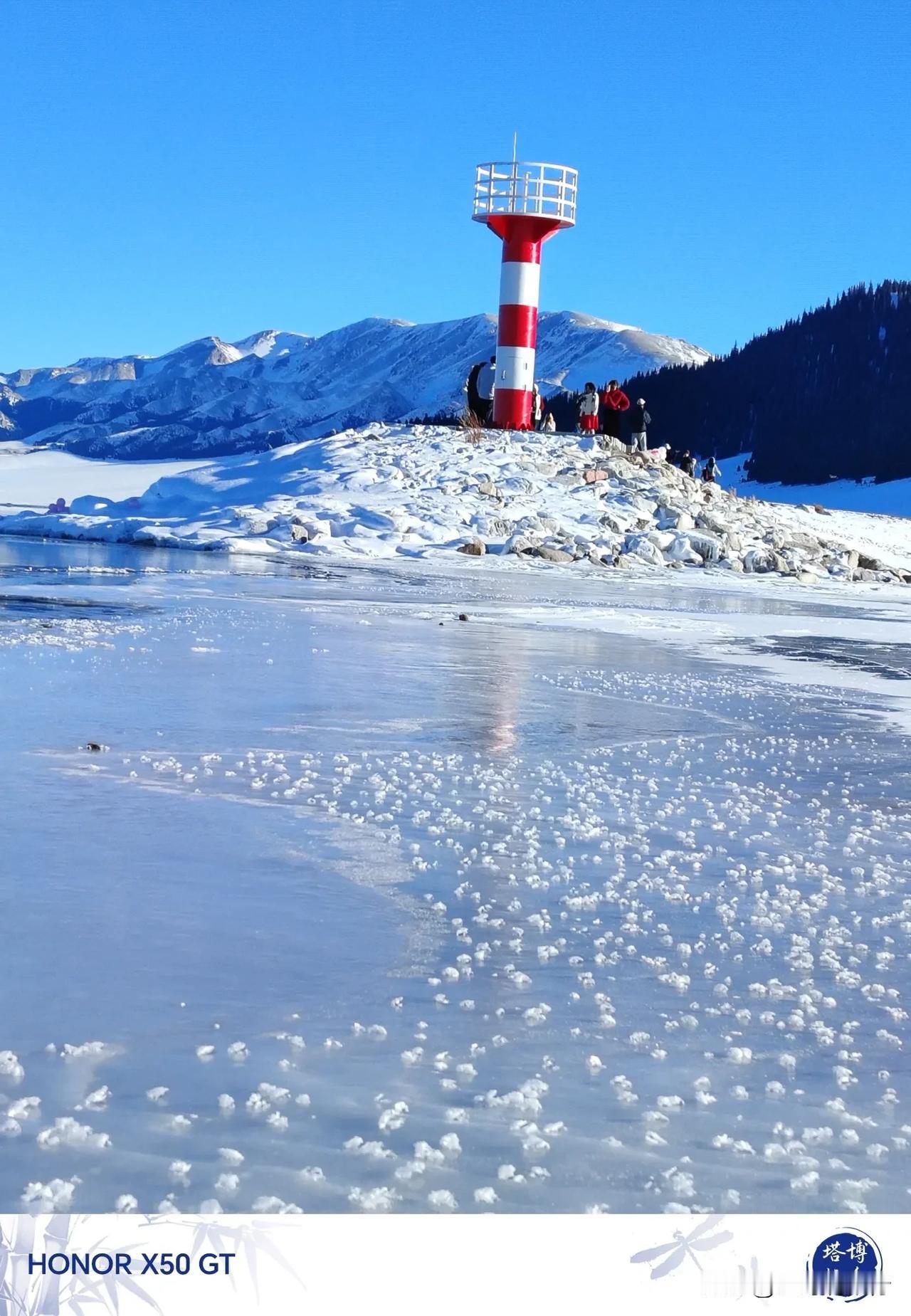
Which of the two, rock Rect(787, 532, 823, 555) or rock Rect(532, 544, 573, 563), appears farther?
rock Rect(787, 532, 823, 555)

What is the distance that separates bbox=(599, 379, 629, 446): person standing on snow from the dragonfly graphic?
30.1 meters

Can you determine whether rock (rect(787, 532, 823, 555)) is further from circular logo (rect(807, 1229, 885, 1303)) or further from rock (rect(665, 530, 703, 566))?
circular logo (rect(807, 1229, 885, 1303))

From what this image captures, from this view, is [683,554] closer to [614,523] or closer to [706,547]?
[706,547]

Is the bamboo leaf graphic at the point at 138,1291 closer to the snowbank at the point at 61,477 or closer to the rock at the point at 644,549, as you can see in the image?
the rock at the point at 644,549

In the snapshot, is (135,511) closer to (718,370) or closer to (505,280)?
(505,280)

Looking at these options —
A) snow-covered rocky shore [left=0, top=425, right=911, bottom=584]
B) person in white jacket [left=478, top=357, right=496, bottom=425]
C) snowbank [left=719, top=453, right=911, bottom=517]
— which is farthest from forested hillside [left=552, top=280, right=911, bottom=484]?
snow-covered rocky shore [left=0, top=425, right=911, bottom=584]

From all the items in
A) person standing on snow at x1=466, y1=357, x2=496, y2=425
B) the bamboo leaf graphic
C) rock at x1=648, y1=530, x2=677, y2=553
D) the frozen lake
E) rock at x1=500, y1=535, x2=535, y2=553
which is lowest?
the bamboo leaf graphic

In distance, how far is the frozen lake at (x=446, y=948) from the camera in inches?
99.3

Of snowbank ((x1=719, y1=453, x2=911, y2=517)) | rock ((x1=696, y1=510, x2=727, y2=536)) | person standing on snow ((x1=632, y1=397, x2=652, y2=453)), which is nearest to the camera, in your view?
rock ((x1=696, y1=510, x2=727, y2=536))

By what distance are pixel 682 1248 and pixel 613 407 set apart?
102 ft

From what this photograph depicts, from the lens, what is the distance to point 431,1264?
87.4 inches

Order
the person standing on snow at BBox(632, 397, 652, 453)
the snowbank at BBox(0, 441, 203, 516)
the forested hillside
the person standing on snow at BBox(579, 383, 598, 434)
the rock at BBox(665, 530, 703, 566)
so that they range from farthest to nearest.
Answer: the forested hillside, the snowbank at BBox(0, 441, 203, 516), the person standing on snow at BBox(579, 383, 598, 434), the person standing on snow at BBox(632, 397, 652, 453), the rock at BBox(665, 530, 703, 566)

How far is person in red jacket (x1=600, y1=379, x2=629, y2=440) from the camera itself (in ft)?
106

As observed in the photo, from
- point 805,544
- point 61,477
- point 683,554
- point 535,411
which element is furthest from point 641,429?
point 61,477
